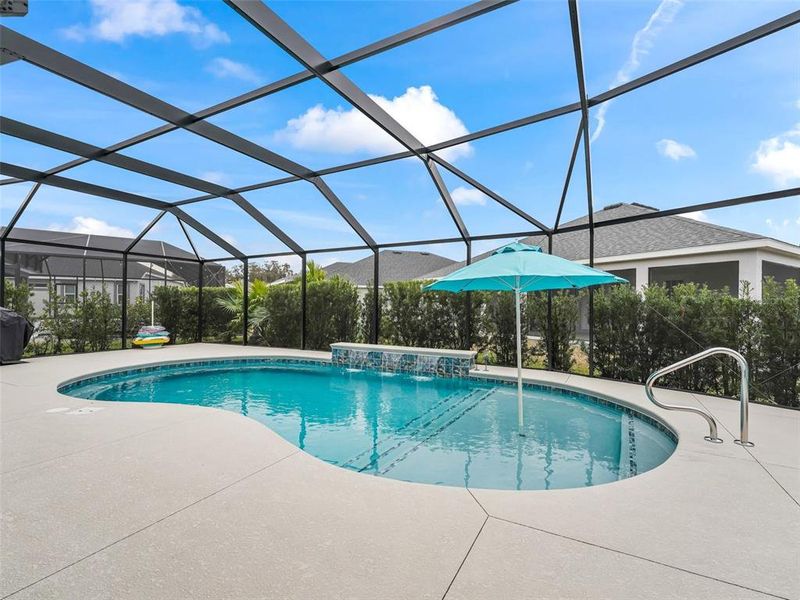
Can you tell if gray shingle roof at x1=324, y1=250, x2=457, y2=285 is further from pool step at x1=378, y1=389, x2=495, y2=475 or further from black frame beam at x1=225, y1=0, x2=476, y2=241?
pool step at x1=378, y1=389, x2=495, y2=475

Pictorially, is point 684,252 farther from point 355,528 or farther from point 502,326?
point 355,528

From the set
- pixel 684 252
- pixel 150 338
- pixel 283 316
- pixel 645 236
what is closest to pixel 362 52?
pixel 283 316

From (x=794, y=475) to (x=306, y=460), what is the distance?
166 inches

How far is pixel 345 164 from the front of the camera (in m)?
8.17

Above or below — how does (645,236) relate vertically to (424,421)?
above

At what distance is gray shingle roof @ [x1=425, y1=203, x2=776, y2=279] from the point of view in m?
11.1

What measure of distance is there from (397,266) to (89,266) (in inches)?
613

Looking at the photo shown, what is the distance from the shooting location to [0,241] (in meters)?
9.49

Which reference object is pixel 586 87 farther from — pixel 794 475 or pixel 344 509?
pixel 344 509

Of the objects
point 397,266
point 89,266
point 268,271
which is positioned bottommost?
point 89,266

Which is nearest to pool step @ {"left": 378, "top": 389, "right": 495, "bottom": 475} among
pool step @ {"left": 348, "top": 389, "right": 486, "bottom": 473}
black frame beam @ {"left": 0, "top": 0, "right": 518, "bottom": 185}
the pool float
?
pool step @ {"left": 348, "top": 389, "right": 486, "bottom": 473}

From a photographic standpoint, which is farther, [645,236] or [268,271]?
[268,271]

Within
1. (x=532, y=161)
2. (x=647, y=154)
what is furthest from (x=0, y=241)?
(x=647, y=154)

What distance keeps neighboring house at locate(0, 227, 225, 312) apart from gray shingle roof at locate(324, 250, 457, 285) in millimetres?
8095
